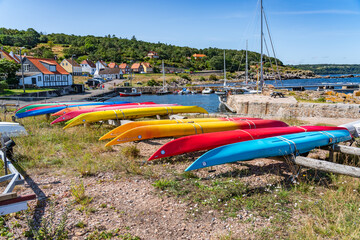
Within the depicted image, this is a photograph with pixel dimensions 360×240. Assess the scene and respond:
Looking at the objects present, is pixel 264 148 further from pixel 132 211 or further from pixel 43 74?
pixel 43 74

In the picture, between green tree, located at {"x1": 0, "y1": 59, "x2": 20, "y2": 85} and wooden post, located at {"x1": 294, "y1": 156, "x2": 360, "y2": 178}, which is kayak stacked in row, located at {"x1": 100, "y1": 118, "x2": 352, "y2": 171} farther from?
green tree, located at {"x1": 0, "y1": 59, "x2": 20, "y2": 85}

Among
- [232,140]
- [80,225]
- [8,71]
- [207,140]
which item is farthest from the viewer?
[8,71]

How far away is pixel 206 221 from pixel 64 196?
8.49 ft

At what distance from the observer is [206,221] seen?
13.6 ft

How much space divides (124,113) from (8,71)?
39.1m

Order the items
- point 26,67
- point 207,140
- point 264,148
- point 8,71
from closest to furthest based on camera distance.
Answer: point 264,148, point 207,140, point 8,71, point 26,67

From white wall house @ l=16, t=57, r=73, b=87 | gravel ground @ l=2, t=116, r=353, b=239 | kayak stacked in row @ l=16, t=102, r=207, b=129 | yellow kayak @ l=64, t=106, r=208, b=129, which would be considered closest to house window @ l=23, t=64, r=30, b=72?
white wall house @ l=16, t=57, r=73, b=87

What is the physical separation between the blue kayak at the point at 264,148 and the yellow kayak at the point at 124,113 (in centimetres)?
676

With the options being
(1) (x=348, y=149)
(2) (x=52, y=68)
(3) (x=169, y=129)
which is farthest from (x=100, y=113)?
(2) (x=52, y=68)

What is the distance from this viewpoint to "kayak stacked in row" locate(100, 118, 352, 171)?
18.7 feet

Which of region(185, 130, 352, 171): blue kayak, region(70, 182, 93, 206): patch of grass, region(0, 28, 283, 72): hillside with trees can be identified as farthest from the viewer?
region(0, 28, 283, 72): hillside with trees

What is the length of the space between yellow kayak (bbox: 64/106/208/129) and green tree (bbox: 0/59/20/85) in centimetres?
3751

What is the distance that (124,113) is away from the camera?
470 inches

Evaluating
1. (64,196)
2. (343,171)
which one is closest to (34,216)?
(64,196)
